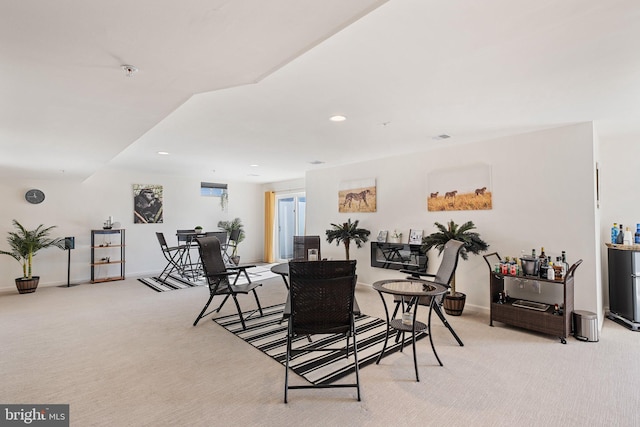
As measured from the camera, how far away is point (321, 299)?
2.29m

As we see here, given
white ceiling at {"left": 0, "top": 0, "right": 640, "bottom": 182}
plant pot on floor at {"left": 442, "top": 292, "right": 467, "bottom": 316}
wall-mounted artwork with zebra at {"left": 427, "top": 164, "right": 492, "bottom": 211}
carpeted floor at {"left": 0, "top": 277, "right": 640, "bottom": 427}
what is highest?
white ceiling at {"left": 0, "top": 0, "right": 640, "bottom": 182}

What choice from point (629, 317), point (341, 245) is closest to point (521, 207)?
point (629, 317)

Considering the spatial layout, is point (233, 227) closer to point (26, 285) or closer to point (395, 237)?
point (26, 285)

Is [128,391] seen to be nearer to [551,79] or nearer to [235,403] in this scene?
[235,403]

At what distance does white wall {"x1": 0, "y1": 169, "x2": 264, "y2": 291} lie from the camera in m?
6.02

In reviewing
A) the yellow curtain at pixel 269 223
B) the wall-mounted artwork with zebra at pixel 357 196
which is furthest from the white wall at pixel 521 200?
the yellow curtain at pixel 269 223

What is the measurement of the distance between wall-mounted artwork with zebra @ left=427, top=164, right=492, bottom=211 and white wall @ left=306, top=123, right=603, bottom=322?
3.1 inches

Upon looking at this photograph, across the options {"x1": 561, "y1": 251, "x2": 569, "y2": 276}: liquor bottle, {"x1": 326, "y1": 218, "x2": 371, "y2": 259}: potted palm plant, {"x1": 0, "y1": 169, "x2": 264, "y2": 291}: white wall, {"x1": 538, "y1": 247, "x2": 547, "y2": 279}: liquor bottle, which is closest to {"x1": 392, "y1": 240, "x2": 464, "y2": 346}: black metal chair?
{"x1": 538, "y1": 247, "x2": 547, "y2": 279}: liquor bottle

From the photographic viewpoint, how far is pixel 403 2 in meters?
1.43

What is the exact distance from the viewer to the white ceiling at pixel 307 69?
121 cm

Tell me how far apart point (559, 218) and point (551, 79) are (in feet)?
6.64

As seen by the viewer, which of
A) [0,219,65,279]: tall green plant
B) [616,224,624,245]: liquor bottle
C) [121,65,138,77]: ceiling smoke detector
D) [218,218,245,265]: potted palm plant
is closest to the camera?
[121,65,138,77]: ceiling smoke detector

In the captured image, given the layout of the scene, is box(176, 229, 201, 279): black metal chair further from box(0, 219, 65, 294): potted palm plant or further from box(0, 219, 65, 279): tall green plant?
box(0, 219, 65, 294): potted palm plant

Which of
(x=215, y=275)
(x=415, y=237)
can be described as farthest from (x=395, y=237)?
(x=215, y=275)
